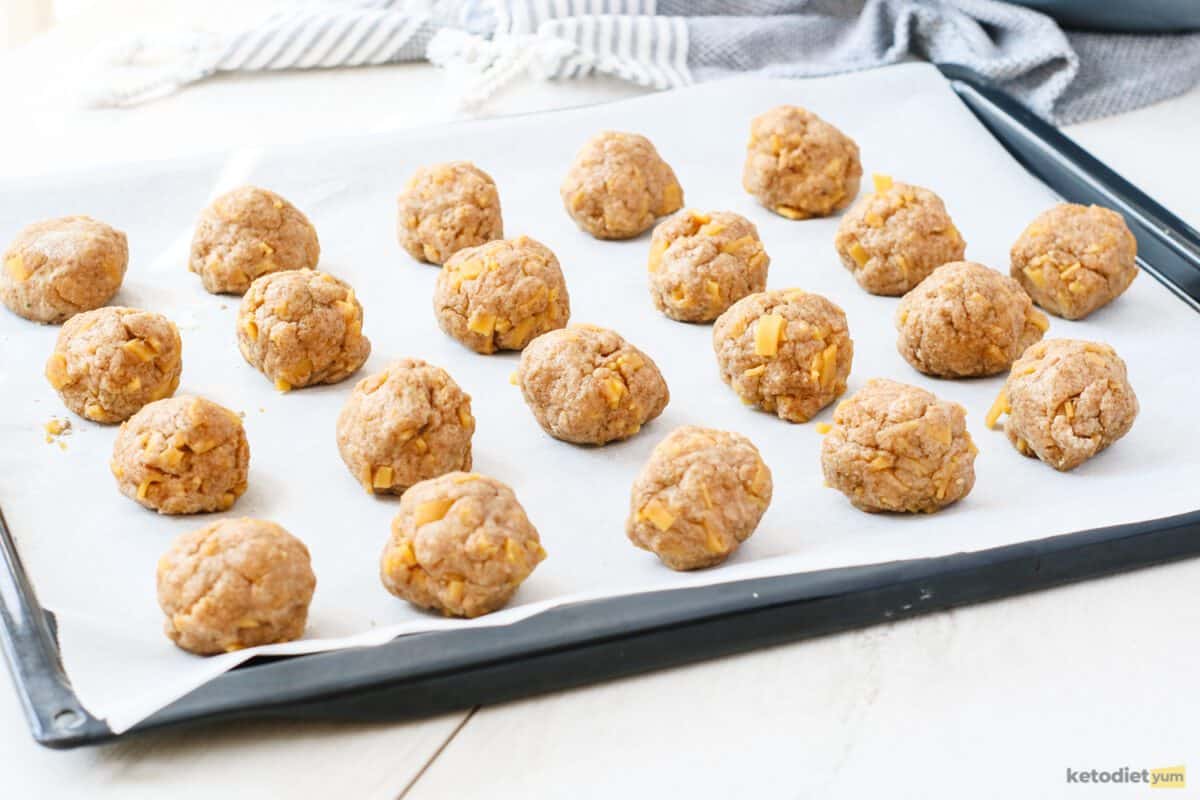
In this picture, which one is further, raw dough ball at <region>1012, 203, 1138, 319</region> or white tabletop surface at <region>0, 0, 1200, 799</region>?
raw dough ball at <region>1012, 203, 1138, 319</region>

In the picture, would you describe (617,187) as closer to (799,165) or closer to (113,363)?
(799,165)

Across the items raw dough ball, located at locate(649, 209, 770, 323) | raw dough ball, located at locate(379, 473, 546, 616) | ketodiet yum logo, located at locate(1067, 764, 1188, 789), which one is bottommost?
ketodiet yum logo, located at locate(1067, 764, 1188, 789)

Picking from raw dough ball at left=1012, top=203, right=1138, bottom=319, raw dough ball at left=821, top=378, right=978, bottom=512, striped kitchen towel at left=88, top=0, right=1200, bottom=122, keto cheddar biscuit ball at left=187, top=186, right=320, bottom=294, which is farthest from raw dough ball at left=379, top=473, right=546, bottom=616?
striped kitchen towel at left=88, top=0, right=1200, bottom=122

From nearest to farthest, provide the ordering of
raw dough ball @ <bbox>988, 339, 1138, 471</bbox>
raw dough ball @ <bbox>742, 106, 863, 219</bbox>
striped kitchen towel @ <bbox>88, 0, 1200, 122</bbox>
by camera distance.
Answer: raw dough ball @ <bbox>988, 339, 1138, 471</bbox>
raw dough ball @ <bbox>742, 106, 863, 219</bbox>
striped kitchen towel @ <bbox>88, 0, 1200, 122</bbox>

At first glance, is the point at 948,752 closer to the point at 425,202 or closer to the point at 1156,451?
the point at 1156,451

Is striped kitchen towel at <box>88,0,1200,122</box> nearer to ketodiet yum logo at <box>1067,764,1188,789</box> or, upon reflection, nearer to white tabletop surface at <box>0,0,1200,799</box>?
white tabletop surface at <box>0,0,1200,799</box>
